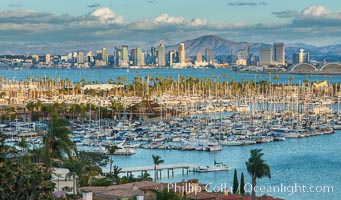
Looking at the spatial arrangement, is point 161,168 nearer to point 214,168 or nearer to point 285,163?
point 214,168

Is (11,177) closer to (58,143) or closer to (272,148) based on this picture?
(58,143)

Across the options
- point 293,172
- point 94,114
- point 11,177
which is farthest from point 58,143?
point 94,114

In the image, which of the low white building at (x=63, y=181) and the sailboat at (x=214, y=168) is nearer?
the low white building at (x=63, y=181)

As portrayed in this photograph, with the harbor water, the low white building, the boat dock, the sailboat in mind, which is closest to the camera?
the low white building

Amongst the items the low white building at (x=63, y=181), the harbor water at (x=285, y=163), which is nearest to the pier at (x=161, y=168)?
the harbor water at (x=285, y=163)

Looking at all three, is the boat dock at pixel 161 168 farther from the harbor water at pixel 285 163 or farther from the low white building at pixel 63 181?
the low white building at pixel 63 181

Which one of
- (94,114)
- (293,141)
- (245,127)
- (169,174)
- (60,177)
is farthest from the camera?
(94,114)

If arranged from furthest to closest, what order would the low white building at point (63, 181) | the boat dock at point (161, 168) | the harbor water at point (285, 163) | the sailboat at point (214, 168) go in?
the sailboat at point (214, 168) → the boat dock at point (161, 168) → the harbor water at point (285, 163) → the low white building at point (63, 181)

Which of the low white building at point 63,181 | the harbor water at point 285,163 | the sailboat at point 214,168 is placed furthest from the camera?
the sailboat at point 214,168

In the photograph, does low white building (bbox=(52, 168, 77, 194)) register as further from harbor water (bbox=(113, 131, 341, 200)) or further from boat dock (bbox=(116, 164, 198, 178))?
boat dock (bbox=(116, 164, 198, 178))

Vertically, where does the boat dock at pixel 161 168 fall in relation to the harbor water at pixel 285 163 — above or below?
above

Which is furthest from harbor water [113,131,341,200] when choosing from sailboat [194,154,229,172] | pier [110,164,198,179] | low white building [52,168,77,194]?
low white building [52,168,77,194]
